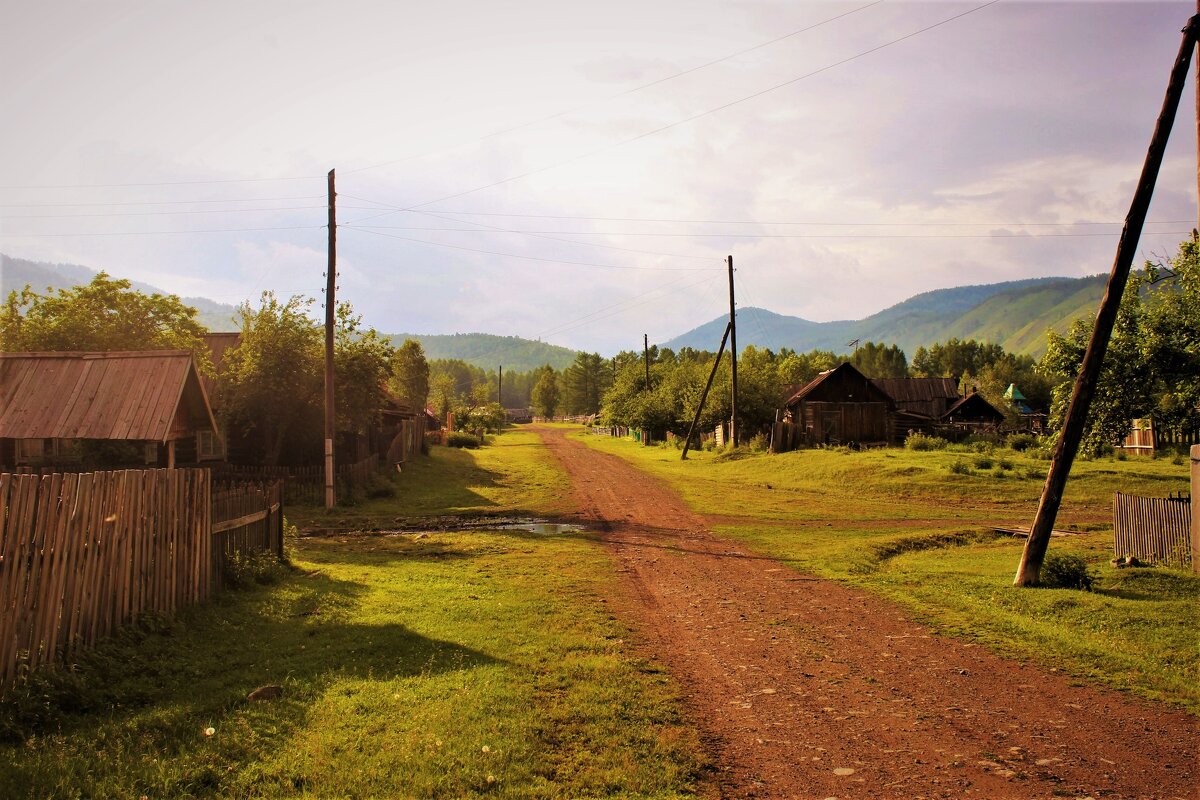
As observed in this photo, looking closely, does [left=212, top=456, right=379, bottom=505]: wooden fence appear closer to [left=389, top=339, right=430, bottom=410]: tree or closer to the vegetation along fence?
the vegetation along fence

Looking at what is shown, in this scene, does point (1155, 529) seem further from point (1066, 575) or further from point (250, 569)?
point (250, 569)

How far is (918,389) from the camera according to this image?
7581 centimetres

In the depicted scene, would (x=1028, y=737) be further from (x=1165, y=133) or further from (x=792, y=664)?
(x=1165, y=133)

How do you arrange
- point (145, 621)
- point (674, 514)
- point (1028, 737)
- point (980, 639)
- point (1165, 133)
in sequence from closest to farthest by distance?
point (1028, 737)
point (145, 621)
point (980, 639)
point (1165, 133)
point (674, 514)

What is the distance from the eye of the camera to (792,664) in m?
8.29

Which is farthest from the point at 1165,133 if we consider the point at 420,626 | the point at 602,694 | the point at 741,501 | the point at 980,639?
the point at 741,501

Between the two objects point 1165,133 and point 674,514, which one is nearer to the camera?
point 1165,133

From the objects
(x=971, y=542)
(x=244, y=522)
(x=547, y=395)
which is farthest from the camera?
(x=547, y=395)

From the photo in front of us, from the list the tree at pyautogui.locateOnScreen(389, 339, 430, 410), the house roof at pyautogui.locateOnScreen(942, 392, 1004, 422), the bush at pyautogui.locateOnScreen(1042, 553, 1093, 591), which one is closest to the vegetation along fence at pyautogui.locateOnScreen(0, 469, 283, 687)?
the bush at pyautogui.locateOnScreen(1042, 553, 1093, 591)

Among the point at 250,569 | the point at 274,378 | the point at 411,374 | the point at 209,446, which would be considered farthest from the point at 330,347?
the point at 411,374

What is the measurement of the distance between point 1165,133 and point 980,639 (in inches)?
318

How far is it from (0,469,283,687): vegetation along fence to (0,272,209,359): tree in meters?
18.1

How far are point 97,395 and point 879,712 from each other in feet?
56.2

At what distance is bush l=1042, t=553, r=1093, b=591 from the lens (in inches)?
461
